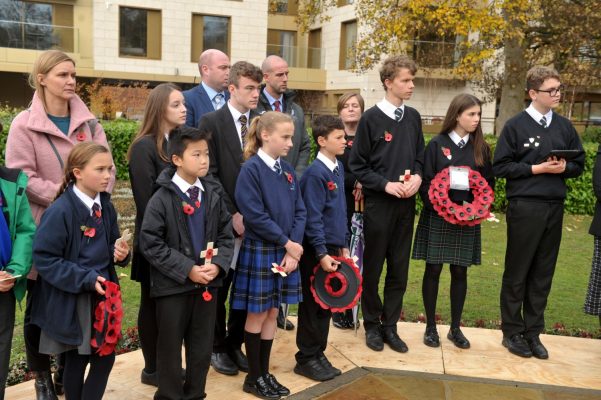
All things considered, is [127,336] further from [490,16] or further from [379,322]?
[490,16]

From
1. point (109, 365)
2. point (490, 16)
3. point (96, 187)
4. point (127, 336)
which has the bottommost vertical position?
point (127, 336)

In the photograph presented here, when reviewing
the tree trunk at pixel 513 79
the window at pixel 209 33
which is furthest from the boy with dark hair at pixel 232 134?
the window at pixel 209 33

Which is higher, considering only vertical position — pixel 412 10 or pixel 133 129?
pixel 412 10

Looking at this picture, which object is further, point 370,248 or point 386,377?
point 370,248

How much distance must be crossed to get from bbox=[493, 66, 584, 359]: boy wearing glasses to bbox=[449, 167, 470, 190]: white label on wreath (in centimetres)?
27

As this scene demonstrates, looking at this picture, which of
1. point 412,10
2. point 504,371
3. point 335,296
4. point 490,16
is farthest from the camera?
point 412,10

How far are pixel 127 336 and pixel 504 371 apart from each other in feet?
9.81

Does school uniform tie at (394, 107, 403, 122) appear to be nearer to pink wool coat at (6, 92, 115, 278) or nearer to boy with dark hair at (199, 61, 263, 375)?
boy with dark hair at (199, 61, 263, 375)

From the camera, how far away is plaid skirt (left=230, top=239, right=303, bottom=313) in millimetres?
4102

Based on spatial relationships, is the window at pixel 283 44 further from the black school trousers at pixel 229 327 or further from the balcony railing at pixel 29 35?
the black school trousers at pixel 229 327

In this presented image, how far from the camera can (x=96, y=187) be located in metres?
3.48

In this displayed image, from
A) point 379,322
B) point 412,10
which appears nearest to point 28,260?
point 379,322

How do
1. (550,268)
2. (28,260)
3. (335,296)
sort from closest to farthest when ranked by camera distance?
(28,260) → (335,296) → (550,268)

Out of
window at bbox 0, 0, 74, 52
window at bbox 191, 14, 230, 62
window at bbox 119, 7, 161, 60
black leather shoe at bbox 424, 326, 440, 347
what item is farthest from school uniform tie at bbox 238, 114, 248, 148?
window at bbox 191, 14, 230, 62
